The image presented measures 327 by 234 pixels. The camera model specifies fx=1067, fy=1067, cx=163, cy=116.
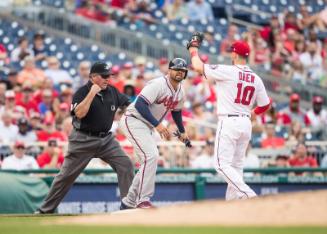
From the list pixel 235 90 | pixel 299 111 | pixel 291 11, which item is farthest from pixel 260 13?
pixel 235 90

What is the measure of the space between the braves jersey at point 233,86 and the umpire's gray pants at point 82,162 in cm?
136

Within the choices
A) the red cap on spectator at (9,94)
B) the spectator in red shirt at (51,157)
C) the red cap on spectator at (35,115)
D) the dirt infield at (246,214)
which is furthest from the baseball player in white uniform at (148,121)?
the red cap on spectator at (9,94)

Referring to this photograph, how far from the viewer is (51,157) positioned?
617 inches

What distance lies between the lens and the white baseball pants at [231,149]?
11781 millimetres

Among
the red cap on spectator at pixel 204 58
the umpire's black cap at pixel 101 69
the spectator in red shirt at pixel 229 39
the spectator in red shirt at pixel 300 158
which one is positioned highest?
the spectator in red shirt at pixel 229 39

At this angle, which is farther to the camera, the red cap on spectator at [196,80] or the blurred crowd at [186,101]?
the red cap on spectator at [196,80]

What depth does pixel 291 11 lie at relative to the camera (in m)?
23.9

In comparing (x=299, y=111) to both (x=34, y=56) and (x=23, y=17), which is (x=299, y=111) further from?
(x=23, y=17)

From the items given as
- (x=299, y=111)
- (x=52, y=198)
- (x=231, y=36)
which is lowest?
(x=52, y=198)

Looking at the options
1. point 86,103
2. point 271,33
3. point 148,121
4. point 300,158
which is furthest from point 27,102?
point 271,33

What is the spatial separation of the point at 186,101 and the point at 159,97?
6.84 meters

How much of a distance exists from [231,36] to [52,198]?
1037cm

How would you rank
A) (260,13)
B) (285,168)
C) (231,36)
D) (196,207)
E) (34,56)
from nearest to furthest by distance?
(196,207)
(285,168)
(34,56)
(231,36)
(260,13)

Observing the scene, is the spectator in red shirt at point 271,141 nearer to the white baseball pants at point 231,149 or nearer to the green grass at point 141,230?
the white baseball pants at point 231,149
